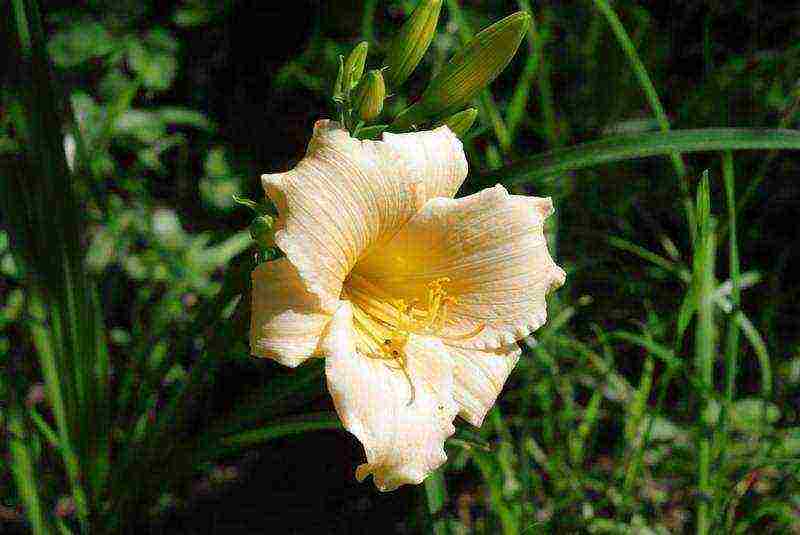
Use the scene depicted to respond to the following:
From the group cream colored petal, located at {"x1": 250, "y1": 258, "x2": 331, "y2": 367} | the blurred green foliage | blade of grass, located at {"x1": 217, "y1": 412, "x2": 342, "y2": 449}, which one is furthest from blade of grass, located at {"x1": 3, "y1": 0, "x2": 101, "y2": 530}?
cream colored petal, located at {"x1": 250, "y1": 258, "x2": 331, "y2": 367}

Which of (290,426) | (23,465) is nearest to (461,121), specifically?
(290,426)

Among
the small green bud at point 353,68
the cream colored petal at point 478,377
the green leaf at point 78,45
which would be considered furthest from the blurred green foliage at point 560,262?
the small green bud at point 353,68

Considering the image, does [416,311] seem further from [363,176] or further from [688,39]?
[688,39]

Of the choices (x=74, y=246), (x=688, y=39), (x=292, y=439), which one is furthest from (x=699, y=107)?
(x=74, y=246)

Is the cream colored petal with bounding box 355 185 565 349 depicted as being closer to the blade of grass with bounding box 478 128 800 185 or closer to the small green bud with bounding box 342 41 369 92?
the blade of grass with bounding box 478 128 800 185

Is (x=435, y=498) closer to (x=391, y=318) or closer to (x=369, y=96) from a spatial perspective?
(x=391, y=318)
